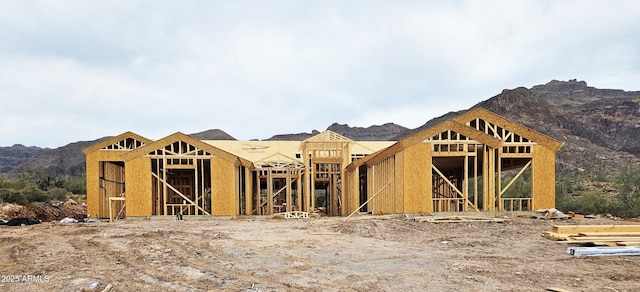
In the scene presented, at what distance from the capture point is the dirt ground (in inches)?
330

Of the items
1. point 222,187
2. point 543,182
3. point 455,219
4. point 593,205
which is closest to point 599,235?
point 455,219

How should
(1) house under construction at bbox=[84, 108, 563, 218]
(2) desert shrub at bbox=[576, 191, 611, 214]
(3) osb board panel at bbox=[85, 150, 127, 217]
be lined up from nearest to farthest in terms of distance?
(1) house under construction at bbox=[84, 108, 563, 218] → (3) osb board panel at bbox=[85, 150, 127, 217] → (2) desert shrub at bbox=[576, 191, 611, 214]

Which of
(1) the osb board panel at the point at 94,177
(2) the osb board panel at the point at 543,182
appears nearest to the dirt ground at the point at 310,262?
(2) the osb board panel at the point at 543,182

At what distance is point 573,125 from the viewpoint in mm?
86188

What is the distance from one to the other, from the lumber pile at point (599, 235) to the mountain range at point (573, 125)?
151ft

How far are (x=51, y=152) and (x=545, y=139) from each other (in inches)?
5231

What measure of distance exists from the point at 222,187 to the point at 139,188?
14.2ft

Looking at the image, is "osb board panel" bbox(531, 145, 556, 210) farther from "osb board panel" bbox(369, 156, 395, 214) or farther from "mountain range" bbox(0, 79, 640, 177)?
"mountain range" bbox(0, 79, 640, 177)

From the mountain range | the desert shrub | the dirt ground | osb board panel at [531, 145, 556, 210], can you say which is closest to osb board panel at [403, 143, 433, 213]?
the dirt ground

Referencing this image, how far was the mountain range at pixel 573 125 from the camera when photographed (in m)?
69.4

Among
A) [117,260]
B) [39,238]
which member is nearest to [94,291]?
[117,260]

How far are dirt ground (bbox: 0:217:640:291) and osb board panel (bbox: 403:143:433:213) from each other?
4391mm

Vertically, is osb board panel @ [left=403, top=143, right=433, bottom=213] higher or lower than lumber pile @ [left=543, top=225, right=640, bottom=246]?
higher

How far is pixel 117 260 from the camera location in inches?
430
